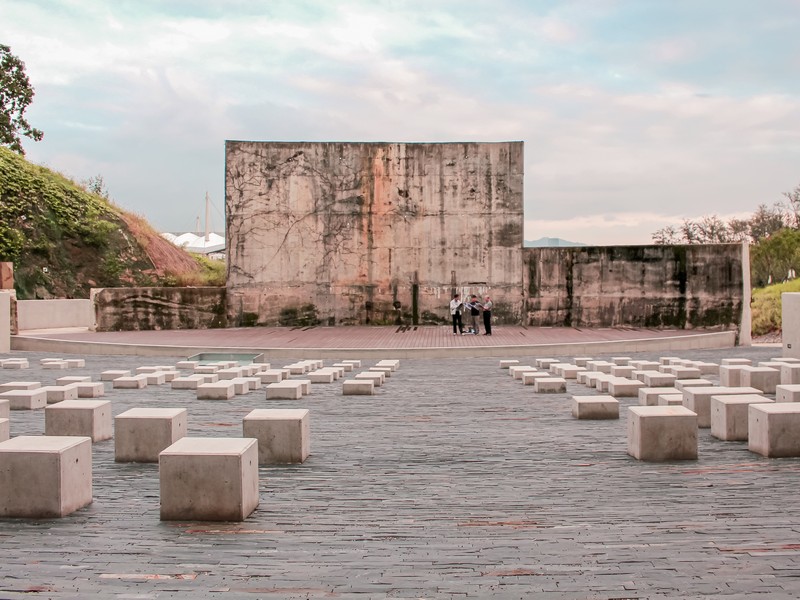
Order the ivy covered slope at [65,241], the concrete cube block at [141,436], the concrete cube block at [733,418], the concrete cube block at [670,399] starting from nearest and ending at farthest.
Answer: the concrete cube block at [141,436]
the concrete cube block at [733,418]
the concrete cube block at [670,399]
the ivy covered slope at [65,241]

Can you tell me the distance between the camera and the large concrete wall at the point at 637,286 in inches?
1043

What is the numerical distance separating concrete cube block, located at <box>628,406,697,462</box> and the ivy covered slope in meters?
27.4

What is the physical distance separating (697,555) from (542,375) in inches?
363

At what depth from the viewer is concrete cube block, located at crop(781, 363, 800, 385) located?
444 inches

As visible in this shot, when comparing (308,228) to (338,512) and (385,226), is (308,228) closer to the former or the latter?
(385,226)

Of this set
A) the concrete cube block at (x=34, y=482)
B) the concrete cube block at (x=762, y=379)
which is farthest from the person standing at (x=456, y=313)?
the concrete cube block at (x=34, y=482)

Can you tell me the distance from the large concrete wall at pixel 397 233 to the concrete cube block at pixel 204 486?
22.7m

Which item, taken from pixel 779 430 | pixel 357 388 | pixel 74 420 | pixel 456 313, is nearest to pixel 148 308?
pixel 456 313

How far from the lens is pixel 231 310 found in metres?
→ 28.1

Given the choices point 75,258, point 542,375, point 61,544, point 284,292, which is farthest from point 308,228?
point 61,544

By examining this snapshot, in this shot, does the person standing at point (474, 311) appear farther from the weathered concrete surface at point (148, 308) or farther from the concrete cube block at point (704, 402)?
the concrete cube block at point (704, 402)

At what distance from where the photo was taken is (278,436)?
7.16m

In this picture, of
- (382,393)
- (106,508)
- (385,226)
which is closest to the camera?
(106,508)

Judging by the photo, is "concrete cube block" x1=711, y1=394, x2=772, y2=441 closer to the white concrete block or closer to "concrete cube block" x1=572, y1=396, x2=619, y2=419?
"concrete cube block" x1=572, y1=396, x2=619, y2=419
